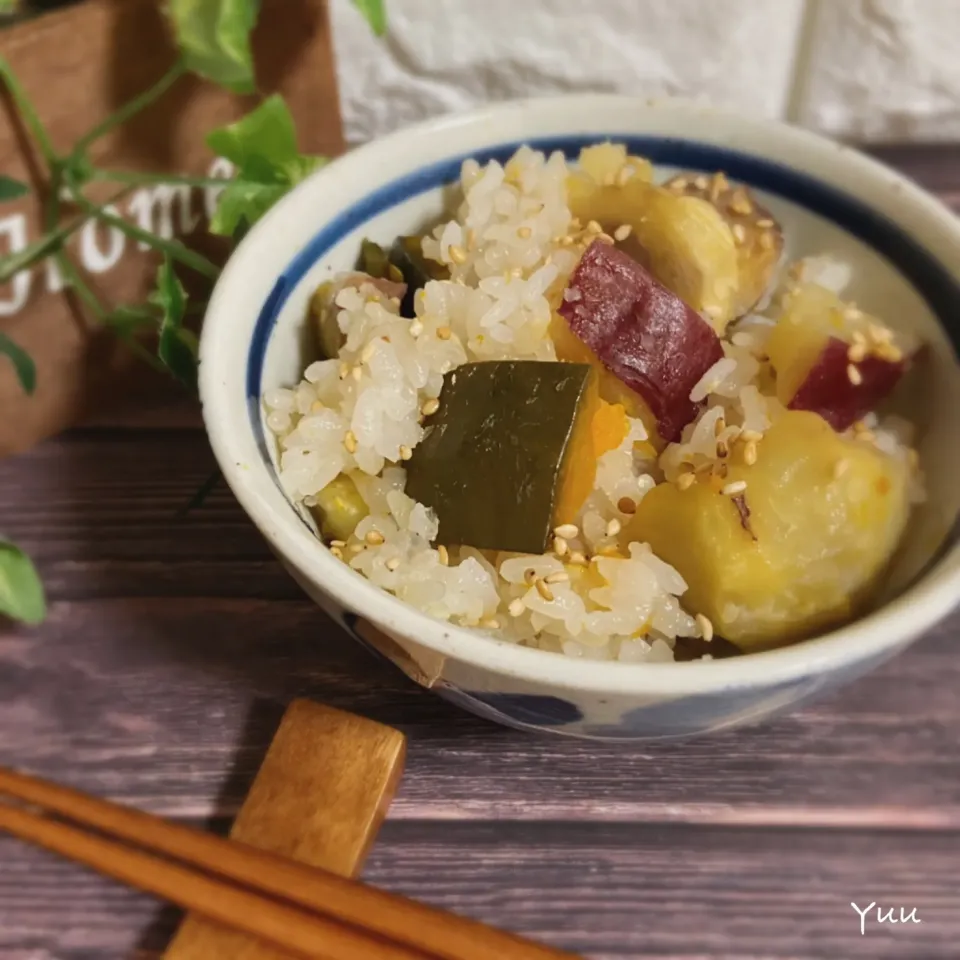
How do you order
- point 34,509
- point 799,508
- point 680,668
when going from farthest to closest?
1. point 34,509
2. point 799,508
3. point 680,668

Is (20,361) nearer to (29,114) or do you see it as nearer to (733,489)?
(29,114)

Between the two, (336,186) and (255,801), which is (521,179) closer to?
(336,186)

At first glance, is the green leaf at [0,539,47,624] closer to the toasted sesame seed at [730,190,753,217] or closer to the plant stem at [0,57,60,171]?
the plant stem at [0,57,60,171]

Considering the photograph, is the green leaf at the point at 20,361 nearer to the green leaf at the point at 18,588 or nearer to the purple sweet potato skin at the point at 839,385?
the green leaf at the point at 18,588

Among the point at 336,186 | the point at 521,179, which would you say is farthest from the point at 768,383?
the point at 336,186

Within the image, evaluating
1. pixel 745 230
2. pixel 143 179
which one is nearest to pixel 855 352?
pixel 745 230

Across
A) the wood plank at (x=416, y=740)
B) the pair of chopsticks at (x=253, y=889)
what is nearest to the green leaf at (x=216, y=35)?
the wood plank at (x=416, y=740)
